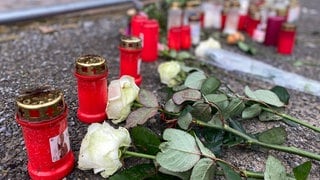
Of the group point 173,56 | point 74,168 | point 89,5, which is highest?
point 89,5

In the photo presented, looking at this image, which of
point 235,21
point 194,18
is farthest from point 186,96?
point 235,21

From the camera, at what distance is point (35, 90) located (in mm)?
687

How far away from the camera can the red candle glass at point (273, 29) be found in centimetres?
169

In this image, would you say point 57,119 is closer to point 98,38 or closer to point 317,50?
point 98,38

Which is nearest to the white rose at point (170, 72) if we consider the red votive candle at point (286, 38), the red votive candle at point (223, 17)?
the red votive candle at point (286, 38)

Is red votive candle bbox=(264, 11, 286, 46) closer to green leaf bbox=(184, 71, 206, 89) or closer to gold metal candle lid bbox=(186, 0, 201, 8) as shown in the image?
gold metal candle lid bbox=(186, 0, 201, 8)

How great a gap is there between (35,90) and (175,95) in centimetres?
32

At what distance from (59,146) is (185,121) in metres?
0.28

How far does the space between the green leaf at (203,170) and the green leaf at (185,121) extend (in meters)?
0.13

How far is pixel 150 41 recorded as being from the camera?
133cm

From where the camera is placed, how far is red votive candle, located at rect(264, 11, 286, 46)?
1692 mm

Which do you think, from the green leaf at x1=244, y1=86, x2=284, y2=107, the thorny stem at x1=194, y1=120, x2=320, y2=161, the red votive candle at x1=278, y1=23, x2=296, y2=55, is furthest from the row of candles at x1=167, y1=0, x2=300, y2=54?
the thorny stem at x1=194, y1=120, x2=320, y2=161

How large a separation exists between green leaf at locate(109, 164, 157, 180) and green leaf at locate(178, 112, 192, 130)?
0.13m

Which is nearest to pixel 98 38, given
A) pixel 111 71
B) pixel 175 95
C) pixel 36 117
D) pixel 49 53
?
pixel 49 53
